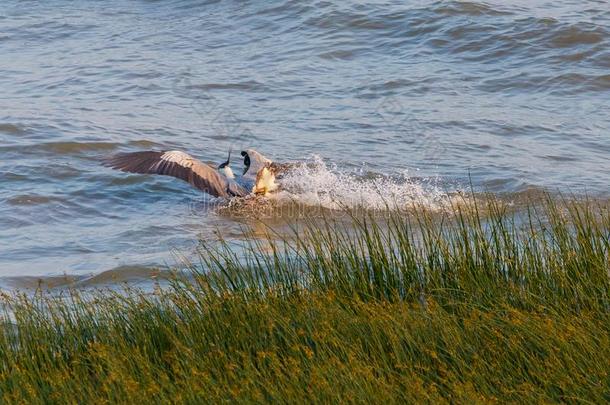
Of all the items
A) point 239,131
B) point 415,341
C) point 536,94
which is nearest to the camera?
point 415,341

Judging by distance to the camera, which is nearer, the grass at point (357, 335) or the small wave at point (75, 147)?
the grass at point (357, 335)

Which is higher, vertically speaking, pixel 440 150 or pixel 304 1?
pixel 304 1

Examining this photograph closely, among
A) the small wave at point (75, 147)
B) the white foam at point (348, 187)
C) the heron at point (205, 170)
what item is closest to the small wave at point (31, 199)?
the heron at point (205, 170)

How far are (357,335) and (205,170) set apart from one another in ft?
17.1

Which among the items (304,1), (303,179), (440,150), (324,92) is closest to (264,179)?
(303,179)

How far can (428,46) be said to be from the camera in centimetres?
1547

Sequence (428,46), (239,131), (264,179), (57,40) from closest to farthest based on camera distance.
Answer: (264,179) < (239,131) < (428,46) < (57,40)

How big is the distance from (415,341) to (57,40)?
546 inches

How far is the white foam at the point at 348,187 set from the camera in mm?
9859

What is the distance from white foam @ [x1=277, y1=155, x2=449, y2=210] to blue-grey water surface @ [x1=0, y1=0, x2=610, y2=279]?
9 cm

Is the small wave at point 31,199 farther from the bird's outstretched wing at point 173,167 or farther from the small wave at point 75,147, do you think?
the small wave at point 75,147

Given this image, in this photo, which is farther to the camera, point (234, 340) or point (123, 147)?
point (123, 147)

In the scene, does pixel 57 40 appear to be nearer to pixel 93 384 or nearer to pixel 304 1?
pixel 304 1

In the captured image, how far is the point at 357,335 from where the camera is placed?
4898 millimetres
